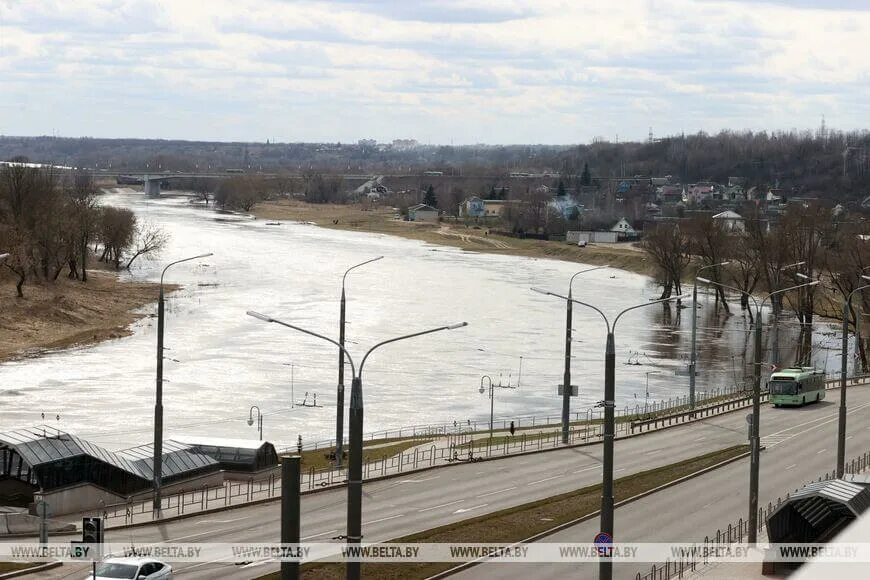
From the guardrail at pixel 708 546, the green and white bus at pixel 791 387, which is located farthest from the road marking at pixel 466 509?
the green and white bus at pixel 791 387

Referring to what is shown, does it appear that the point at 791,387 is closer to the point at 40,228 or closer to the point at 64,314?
the point at 64,314

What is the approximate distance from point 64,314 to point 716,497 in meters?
61.8

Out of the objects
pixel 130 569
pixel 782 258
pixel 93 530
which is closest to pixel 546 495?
pixel 130 569

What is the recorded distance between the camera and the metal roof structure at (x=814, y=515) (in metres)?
26.2

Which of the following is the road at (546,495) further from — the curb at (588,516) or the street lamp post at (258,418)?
the street lamp post at (258,418)

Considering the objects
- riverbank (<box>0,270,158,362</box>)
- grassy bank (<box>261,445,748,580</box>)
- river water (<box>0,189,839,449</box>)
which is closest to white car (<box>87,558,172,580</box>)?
grassy bank (<box>261,445,748,580</box>)

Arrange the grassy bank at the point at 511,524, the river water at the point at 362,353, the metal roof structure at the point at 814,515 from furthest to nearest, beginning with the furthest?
the river water at the point at 362,353 → the metal roof structure at the point at 814,515 → the grassy bank at the point at 511,524

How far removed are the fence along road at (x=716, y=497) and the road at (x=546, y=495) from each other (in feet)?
0.13

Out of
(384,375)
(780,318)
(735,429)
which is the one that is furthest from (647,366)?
(780,318)

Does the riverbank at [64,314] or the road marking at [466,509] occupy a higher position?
the road marking at [466,509]

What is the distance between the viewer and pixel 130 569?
2194 centimetres

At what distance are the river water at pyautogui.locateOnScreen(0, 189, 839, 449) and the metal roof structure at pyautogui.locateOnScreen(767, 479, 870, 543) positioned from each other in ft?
86.0

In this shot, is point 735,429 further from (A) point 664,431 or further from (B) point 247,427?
(B) point 247,427

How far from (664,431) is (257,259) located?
89877 millimetres
